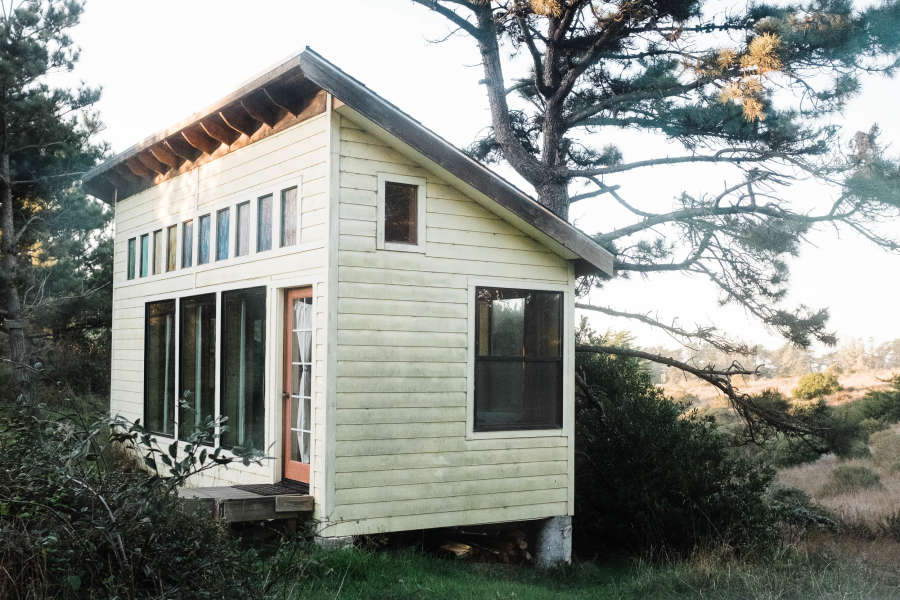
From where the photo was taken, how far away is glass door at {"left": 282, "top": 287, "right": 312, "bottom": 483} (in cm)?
848

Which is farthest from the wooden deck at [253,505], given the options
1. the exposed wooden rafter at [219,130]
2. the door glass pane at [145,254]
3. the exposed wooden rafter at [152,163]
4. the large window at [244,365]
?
the exposed wooden rafter at [152,163]

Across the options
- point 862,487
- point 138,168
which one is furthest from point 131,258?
point 862,487

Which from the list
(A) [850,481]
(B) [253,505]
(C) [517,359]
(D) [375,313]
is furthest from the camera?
(A) [850,481]

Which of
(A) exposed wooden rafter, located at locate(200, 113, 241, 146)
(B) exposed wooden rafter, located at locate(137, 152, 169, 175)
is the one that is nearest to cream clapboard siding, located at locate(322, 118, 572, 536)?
(A) exposed wooden rafter, located at locate(200, 113, 241, 146)

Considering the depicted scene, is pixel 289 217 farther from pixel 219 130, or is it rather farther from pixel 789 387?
pixel 789 387

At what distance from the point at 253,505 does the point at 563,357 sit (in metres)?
3.83

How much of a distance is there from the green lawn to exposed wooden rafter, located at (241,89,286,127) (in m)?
4.57

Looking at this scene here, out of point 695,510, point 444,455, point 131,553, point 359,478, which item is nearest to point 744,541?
point 695,510

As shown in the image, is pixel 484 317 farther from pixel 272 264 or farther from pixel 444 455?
pixel 272 264

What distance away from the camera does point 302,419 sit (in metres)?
8.53

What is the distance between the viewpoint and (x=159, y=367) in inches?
462

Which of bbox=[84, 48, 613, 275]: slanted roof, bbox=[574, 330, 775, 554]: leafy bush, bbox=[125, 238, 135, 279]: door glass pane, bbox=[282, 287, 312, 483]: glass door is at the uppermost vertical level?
bbox=[84, 48, 613, 275]: slanted roof

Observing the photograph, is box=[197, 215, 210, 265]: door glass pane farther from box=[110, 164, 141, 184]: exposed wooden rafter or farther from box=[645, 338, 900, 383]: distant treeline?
box=[645, 338, 900, 383]: distant treeline

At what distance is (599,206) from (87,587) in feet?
Answer: 36.7
